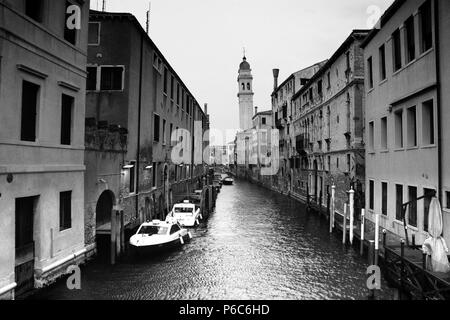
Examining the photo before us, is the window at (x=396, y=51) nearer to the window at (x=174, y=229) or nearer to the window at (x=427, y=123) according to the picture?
the window at (x=427, y=123)

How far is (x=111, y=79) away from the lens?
58.5 feet

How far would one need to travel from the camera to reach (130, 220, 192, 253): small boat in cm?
1416

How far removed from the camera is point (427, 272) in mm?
8281

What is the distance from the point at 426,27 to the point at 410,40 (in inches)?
44.4

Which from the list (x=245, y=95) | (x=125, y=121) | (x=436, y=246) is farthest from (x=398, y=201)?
(x=245, y=95)

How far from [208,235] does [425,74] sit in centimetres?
1321

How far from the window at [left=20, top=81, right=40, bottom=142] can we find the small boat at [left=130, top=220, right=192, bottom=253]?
21.0 feet

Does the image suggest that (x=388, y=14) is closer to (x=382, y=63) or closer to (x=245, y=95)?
(x=382, y=63)

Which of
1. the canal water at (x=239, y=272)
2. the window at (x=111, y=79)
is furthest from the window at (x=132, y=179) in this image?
the canal water at (x=239, y=272)

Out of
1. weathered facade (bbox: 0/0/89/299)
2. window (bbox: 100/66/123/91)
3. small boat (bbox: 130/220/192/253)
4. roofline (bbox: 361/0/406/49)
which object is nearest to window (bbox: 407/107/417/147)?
roofline (bbox: 361/0/406/49)

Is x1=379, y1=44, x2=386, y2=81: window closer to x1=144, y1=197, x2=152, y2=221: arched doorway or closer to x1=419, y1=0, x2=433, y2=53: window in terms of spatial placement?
x1=419, y1=0, x2=433, y2=53: window

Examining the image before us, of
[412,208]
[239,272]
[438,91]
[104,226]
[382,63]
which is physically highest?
[382,63]

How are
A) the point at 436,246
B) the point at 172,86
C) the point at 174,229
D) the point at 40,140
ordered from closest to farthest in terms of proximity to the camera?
the point at 436,246
the point at 40,140
the point at 174,229
the point at 172,86
